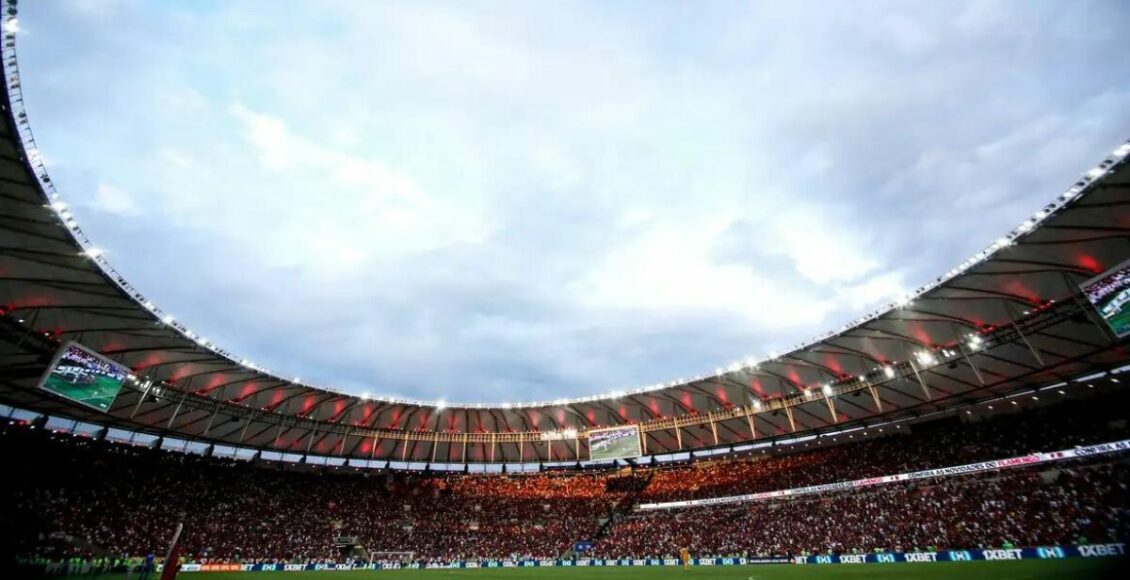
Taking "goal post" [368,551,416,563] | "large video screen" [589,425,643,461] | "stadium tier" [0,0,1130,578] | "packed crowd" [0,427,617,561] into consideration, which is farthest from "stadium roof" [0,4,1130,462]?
"goal post" [368,551,416,563]

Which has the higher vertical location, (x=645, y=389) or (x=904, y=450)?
(x=645, y=389)

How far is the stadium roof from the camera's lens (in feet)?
64.7

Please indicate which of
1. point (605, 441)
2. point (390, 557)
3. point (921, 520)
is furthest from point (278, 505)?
point (921, 520)

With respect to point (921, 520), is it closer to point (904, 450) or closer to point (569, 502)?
point (904, 450)

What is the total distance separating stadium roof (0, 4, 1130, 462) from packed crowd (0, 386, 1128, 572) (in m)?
2.82

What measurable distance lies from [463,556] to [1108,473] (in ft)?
148

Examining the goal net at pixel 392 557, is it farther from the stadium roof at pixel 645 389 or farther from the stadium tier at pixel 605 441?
the stadium roof at pixel 645 389

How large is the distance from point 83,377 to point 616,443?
34.0 meters

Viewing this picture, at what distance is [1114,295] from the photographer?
19.9 metres

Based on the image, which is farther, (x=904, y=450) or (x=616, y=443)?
(x=616, y=443)

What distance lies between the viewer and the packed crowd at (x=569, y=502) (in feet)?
88.9

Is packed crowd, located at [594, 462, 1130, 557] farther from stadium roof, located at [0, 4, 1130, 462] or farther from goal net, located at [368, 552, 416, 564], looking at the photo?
goal net, located at [368, 552, 416, 564]

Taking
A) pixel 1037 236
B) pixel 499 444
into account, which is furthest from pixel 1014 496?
pixel 499 444

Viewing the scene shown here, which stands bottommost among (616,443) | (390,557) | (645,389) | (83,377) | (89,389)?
(390,557)
